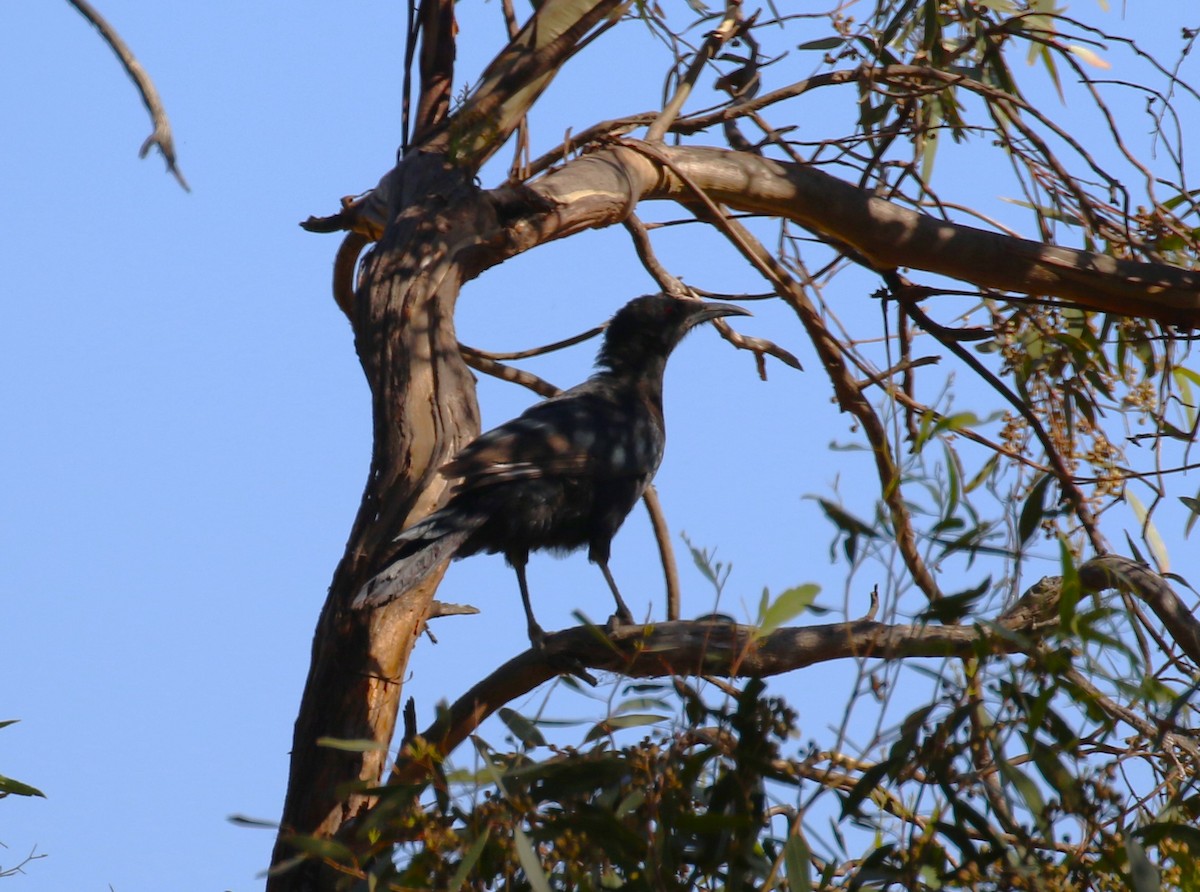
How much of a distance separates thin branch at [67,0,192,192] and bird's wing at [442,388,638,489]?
172 cm

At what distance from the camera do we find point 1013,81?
6293 mm

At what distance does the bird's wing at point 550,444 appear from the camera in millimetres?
4742

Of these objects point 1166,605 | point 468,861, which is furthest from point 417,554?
point 1166,605

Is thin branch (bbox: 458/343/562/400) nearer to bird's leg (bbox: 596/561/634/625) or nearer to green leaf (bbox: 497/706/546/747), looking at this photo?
bird's leg (bbox: 596/561/634/625)

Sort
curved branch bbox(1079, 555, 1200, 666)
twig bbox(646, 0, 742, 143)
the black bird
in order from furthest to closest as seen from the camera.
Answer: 1. twig bbox(646, 0, 742, 143)
2. the black bird
3. curved branch bbox(1079, 555, 1200, 666)

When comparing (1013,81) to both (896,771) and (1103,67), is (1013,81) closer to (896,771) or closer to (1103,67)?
(1103,67)

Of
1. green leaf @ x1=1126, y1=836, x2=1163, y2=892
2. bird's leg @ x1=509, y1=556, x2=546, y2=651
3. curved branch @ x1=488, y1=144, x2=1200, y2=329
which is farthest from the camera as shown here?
bird's leg @ x1=509, y1=556, x2=546, y2=651

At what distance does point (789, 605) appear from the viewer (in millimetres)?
2623

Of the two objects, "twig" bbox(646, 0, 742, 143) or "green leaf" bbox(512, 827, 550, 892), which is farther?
"twig" bbox(646, 0, 742, 143)

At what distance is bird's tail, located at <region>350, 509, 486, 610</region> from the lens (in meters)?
3.93

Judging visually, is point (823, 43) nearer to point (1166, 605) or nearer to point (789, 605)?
point (1166, 605)

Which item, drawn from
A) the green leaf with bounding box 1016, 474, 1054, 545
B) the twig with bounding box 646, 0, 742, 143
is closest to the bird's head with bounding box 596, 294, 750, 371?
the twig with bounding box 646, 0, 742, 143

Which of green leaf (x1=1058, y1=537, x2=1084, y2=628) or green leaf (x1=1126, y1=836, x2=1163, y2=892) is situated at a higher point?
green leaf (x1=1058, y1=537, x2=1084, y2=628)

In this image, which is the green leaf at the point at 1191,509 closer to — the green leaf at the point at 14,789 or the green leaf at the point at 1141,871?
the green leaf at the point at 1141,871
